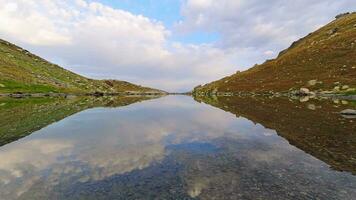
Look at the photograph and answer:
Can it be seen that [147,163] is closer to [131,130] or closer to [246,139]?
[246,139]

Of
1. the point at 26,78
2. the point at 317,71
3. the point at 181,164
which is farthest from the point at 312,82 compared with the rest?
the point at 26,78

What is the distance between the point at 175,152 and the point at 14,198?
40.9ft

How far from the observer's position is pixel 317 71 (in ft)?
461

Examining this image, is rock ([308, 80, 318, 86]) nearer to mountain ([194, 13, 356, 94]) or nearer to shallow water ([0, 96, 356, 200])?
mountain ([194, 13, 356, 94])

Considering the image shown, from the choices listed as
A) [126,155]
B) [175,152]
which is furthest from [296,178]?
[126,155]

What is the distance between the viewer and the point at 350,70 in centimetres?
12438

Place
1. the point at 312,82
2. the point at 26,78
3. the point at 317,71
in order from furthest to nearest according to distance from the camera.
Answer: the point at 26,78
the point at 317,71
the point at 312,82

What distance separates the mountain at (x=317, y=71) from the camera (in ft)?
386

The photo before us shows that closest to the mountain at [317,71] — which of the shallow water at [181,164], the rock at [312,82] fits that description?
the rock at [312,82]

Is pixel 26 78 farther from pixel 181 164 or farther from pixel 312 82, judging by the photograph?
pixel 181 164

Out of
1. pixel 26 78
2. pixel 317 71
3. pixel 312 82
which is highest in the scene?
pixel 26 78

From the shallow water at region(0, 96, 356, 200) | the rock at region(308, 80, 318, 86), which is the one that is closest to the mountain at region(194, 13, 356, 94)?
the rock at region(308, 80, 318, 86)

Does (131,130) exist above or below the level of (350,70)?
below

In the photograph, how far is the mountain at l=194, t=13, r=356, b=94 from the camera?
11769 centimetres
